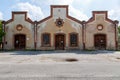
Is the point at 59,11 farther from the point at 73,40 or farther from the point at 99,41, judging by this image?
the point at 99,41

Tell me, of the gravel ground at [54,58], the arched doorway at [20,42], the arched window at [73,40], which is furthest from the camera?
the arched doorway at [20,42]

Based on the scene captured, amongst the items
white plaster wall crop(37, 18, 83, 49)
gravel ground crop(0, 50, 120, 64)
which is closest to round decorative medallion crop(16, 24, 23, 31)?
white plaster wall crop(37, 18, 83, 49)

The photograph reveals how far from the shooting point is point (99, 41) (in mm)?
32531

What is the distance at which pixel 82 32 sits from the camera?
107 ft

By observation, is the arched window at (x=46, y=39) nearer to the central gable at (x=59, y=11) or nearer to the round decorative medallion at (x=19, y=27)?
the central gable at (x=59, y=11)

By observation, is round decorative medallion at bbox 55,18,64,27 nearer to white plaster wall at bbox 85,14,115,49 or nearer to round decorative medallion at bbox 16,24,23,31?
white plaster wall at bbox 85,14,115,49

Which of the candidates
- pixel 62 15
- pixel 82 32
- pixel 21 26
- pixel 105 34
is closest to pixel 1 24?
pixel 21 26

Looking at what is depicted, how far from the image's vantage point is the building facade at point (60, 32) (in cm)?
3250

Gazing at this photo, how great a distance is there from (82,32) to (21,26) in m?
8.51

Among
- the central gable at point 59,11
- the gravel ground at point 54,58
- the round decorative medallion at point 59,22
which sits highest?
the central gable at point 59,11

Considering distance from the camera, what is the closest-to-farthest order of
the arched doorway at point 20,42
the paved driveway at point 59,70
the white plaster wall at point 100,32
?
1. the paved driveway at point 59,70
2. the white plaster wall at point 100,32
3. the arched doorway at point 20,42

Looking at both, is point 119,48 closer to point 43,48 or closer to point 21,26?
point 43,48

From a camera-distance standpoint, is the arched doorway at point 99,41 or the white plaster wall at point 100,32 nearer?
the white plaster wall at point 100,32

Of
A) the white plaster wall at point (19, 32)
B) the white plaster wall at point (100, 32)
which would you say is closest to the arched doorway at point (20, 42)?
the white plaster wall at point (19, 32)
